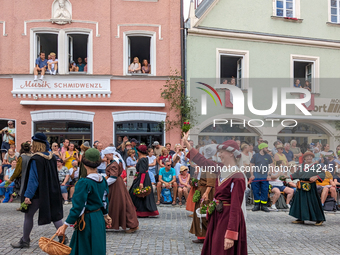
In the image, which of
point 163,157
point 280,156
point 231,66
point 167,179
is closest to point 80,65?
point 163,157

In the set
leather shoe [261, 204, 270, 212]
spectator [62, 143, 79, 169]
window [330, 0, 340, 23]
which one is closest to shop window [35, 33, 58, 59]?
spectator [62, 143, 79, 169]

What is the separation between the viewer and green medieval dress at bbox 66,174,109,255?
15.5 feet

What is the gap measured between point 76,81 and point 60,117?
1604 mm

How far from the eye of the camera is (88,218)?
4.86m

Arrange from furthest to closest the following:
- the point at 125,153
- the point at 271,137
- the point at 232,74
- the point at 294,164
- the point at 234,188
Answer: the point at 232,74 < the point at 125,153 < the point at 294,164 < the point at 271,137 < the point at 234,188

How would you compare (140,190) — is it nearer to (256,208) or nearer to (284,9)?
(256,208)

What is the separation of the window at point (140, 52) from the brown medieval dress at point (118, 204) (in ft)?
29.2

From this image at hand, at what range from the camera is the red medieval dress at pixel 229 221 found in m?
4.58

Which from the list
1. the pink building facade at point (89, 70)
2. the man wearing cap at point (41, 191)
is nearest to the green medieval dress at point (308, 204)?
the man wearing cap at point (41, 191)

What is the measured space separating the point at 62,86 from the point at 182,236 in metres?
10.1

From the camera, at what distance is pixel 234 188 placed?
4.73 m

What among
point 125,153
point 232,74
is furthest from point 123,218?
point 232,74

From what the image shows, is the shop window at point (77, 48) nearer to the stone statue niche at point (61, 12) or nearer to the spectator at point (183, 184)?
the stone statue niche at point (61, 12)

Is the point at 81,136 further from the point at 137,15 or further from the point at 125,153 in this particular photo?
the point at 137,15
